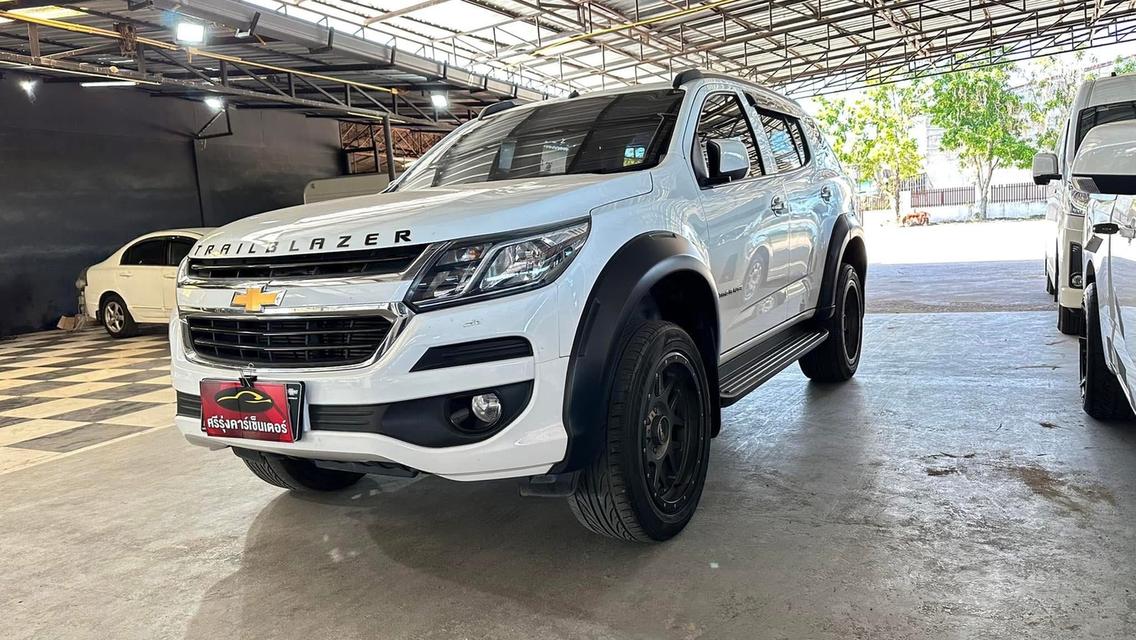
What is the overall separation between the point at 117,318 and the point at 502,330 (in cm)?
1088

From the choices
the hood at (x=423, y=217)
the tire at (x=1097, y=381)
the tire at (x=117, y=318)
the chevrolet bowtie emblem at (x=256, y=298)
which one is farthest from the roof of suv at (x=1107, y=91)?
the tire at (x=117, y=318)

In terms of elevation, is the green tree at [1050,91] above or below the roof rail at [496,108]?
above

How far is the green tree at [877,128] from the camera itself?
32.3m

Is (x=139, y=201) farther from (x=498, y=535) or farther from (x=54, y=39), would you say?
A: (x=498, y=535)

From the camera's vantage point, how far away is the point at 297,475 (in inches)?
137

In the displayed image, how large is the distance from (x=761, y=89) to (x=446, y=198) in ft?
7.32

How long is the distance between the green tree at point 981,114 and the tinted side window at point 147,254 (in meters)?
29.8

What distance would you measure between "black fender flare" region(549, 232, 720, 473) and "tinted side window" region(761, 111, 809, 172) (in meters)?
1.79

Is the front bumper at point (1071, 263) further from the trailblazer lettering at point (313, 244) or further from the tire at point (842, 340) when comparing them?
the trailblazer lettering at point (313, 244)

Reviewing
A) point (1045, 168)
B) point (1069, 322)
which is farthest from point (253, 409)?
point (1045, 168)

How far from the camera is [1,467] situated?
4.63 meters

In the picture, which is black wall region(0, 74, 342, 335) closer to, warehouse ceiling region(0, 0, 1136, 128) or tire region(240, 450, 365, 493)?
warehouse ceiling region(0, 0, 1136, 128)

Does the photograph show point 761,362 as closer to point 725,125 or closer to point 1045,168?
point 725,125

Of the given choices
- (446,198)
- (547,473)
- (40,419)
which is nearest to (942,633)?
(547,473)
